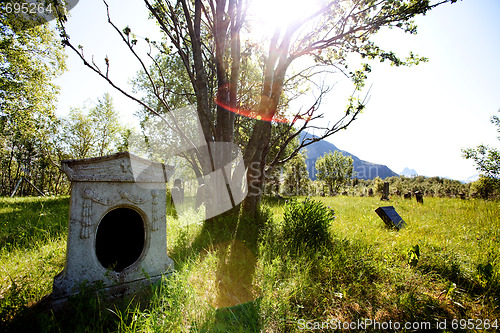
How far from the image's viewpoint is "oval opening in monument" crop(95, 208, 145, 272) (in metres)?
2.94

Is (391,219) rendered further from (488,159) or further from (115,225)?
(488,159)

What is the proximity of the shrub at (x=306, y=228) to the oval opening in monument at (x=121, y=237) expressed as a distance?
2.60 meters

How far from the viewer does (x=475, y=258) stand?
3590 mm

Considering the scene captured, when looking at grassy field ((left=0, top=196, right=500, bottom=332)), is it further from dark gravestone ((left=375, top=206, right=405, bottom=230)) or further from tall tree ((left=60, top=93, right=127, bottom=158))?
tall tree ((left=60, top=93, right=127, bottom=158))

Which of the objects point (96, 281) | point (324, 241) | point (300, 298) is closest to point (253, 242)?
point (324, 241)

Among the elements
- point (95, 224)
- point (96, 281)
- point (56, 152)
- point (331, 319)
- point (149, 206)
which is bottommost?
point (331, 319)

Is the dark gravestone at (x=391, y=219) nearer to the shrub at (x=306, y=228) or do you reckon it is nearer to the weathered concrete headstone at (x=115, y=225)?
the shrub at (x=306, y=228)

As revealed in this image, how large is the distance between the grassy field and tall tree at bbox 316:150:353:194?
113ft

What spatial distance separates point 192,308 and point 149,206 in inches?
59.5

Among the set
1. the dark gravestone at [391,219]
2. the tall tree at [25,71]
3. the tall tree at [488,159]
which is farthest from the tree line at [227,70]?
the tall tree at [488,159]

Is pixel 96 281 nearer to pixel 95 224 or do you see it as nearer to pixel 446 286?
pixel 95 224

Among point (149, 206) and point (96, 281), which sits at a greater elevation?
point (149, 206)

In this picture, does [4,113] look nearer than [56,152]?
Yes

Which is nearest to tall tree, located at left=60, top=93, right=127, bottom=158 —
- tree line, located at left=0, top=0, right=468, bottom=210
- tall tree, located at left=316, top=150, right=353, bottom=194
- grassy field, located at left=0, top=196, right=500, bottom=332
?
tree line, located at left=0, top=0, right=468, bottom=210
